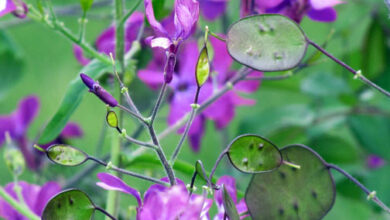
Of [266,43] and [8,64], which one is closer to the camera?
[266,43]

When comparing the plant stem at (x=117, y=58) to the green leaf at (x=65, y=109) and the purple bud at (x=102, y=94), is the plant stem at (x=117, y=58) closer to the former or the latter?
the green leaf at (x=65, y=109)

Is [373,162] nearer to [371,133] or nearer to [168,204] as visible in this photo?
[371,133]

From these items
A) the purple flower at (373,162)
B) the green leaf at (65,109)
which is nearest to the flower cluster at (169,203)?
the green leaf at (65,109)

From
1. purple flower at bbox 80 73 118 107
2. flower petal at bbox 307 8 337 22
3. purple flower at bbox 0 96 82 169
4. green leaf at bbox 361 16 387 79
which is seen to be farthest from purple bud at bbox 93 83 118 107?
green leaf at bbox 361 16 387 79

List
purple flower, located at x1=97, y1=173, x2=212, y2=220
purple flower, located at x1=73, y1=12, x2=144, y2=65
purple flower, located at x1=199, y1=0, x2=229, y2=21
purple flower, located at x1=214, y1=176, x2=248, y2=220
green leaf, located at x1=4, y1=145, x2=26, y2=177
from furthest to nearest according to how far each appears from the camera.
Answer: purple flower, located at x1=199, y1=0, x2=229, y2=21, purple flower, located at x1=73, y1=12, x2=144, y2=65, green leaf, located at x1=4, y1=145, x2=26, y2=177, purple flower, located at x1=214, y1=176, x2=248, y2=220, purple flower, located at x1=97, y1=173, x2=212, y2=220

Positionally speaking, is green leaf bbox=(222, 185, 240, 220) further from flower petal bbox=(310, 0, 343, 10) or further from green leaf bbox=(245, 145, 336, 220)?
flower petal bbox=(310, 0, 343, 10)

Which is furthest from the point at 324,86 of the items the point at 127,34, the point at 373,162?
the point at 127,34
